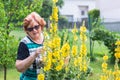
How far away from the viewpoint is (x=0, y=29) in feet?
28.7

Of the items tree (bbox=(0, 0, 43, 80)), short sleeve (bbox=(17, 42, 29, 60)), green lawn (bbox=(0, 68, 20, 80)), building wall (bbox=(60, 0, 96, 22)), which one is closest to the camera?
short sleeve (bbox=(17, 42, 29, 60))

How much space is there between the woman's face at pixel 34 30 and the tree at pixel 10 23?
413 centimetres

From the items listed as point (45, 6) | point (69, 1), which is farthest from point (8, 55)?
point (69, 1)

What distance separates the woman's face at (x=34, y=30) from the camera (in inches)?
179

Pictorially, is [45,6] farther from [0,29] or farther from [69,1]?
[0,29]

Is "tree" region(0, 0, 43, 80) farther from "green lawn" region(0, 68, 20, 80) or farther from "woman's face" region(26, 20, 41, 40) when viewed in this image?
"woman's face" region(26, 20, 41, 40)

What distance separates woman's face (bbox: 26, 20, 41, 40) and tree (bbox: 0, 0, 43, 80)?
413cm

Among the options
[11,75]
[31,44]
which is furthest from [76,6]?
[31,44]

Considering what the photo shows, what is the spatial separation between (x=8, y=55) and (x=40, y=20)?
4249 millimetres

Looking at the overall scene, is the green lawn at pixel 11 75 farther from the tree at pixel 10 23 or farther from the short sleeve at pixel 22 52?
the short sleeve at pixel 22 52

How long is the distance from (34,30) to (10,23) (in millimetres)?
4481

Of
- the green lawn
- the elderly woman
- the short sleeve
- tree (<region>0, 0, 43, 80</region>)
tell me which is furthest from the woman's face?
the green lawn

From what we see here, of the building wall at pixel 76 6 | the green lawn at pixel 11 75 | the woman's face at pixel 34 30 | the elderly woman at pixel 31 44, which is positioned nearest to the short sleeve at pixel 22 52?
the elderly woman at pixel 31 44

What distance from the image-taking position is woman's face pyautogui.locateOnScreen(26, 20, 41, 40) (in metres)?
4.55
